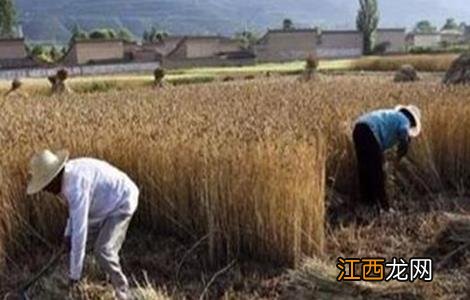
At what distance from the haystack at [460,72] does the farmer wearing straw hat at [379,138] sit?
1009 cm

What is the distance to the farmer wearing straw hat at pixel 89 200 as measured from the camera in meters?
4.54

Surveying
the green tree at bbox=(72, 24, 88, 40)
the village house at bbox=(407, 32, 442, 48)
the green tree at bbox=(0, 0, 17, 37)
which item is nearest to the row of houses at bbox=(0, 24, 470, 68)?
the green tree at bbox=(72, 24, 88, 40)

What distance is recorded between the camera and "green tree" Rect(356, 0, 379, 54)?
235ft

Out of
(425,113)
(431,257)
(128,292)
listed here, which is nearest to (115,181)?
(128,292)

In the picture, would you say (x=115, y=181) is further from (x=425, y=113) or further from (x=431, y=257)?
(x=425, y=113)

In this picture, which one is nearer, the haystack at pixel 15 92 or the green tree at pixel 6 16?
the haystack at pixel 15 92

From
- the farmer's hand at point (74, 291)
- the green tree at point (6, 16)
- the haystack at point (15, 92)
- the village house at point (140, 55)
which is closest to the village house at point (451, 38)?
the village house at point (140, 55)

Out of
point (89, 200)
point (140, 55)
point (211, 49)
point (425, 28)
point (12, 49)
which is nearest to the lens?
point (89, 200)

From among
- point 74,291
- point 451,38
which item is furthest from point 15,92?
point 451,38

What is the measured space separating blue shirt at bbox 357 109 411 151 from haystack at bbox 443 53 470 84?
33.3ft

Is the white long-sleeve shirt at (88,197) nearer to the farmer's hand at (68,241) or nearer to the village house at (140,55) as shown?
the farmer's hand at (68,241)

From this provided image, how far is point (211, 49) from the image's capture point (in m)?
67.8

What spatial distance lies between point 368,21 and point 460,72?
5680cm

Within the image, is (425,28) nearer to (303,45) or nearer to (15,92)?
(303,45)
